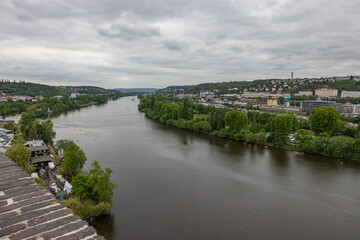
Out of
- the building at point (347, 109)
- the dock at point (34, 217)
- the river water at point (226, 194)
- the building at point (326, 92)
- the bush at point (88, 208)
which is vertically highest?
the building at point (326, 92)

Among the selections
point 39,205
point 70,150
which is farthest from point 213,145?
point 39,205

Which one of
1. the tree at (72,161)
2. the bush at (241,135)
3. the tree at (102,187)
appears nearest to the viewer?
the tree at (102,187)

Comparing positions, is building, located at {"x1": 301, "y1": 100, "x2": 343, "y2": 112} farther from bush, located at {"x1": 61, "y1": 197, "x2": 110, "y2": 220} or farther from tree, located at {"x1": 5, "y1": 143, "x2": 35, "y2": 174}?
tree, located at {"x1": 5, "y1": 143, "x2": 35, "y2": 174}

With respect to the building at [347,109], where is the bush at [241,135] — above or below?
below

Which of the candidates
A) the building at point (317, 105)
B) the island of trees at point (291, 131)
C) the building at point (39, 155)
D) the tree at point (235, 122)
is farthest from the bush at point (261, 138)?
the building at point (317, 105)

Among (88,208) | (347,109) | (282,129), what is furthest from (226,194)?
(347,109)

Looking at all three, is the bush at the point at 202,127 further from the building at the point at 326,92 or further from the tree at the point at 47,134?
the building at the point at 326,92

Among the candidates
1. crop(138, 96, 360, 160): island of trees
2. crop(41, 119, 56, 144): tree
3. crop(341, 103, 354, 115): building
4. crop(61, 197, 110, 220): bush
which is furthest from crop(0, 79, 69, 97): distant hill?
crop(341, 103, 354, 115): building

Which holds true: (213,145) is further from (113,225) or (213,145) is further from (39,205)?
(39,205)
